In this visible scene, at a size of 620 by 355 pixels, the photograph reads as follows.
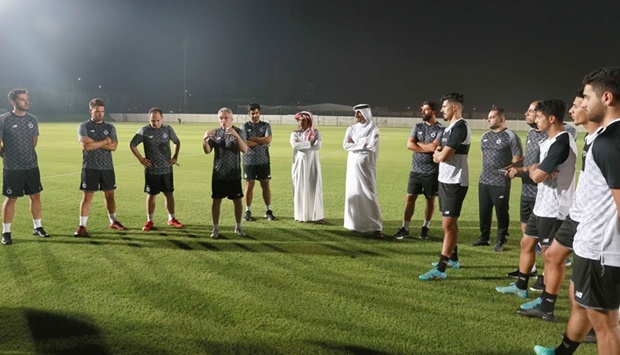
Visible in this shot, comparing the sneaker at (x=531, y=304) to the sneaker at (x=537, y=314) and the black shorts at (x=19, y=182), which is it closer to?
the sneaker at (x=537, y=314)

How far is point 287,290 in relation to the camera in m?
5.29

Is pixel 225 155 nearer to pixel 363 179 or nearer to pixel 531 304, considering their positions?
pixel 363 179

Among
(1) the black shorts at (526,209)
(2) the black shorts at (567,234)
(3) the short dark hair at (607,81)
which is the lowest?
(1) the black shorts at (526,209)

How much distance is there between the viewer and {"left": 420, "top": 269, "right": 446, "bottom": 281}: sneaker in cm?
566

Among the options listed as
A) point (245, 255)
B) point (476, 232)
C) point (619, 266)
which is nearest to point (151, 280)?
point (245, 255)

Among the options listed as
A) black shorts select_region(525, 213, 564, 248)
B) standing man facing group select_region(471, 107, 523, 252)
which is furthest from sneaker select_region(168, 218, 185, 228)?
black shorts select_region(525, 213, 564, 248)

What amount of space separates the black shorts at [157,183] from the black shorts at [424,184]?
13.8 ft

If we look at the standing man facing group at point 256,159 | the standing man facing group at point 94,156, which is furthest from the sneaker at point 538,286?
the standing man facing group at point 94,156

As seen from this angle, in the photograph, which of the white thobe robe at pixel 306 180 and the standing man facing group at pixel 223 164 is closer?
the standing man facing group at pixel 223 164

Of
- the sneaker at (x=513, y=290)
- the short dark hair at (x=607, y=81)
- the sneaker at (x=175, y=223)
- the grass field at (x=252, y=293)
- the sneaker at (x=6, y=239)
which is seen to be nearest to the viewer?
the short dark hair at (x=607, y=81)

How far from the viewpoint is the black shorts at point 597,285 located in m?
2.93

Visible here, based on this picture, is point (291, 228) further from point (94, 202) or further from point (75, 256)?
point (94, 202)

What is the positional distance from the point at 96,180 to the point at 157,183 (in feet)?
3.18

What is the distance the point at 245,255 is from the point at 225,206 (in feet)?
12.0
